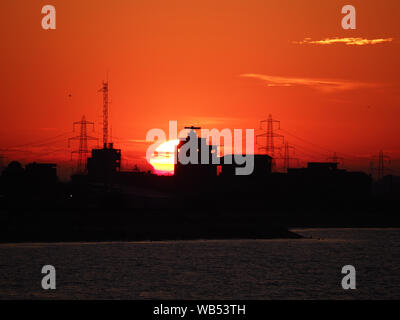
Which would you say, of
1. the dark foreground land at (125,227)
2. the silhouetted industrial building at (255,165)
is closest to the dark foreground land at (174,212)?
the dark foreground land at (125,227)

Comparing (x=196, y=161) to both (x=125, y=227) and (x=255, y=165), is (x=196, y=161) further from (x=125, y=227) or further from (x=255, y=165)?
(x=125, y=227)

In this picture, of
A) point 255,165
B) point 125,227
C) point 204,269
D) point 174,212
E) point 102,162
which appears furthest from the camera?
point 102,162

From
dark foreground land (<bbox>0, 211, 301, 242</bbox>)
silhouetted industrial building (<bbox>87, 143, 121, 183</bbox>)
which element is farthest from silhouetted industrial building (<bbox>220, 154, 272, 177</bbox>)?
dark foreground land (<bbox>0, 211, 301, 242</bbox>)

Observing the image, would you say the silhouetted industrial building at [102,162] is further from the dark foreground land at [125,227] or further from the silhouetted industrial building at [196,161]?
the dark foreground land at [125,227]

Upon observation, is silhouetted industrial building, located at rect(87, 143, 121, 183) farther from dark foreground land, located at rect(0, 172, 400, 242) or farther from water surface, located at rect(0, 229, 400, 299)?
water surface, located at rect(0, 229, 400, 299)

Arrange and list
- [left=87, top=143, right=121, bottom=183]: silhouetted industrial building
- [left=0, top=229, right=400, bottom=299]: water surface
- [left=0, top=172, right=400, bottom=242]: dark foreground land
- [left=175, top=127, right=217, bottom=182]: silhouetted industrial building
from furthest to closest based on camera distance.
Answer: [left=87, top=143, right=121, bottom=183]: silhouetted industrial building, [left=175, top=127, right=217, bottom=182]: silhouetted industrial building, [left=0, top=172, right=400, bottom=242]: dark foreground land, [left=0, top=229, right=400, bottom=299]: water surface

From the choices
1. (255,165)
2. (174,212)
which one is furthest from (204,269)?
(255,165)

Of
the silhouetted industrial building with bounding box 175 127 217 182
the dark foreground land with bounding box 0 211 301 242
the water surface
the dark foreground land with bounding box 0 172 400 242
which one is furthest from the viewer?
the silhouetted industrial building with bounding box 175 127 217 182
